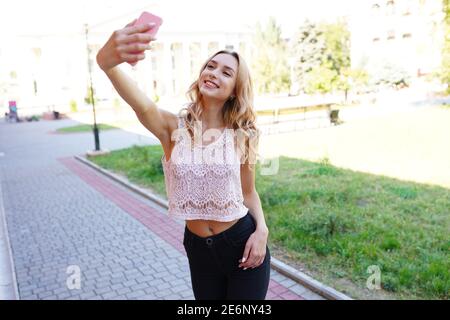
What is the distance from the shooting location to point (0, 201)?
8.32 metres

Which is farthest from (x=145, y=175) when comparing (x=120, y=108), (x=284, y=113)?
(x=120, y=108)

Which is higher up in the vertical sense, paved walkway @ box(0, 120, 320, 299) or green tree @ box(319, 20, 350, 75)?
green tree @ box(319, 20, 350, 75)

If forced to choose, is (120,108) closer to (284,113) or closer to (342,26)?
(284,113)

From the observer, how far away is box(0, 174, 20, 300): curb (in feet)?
14.0

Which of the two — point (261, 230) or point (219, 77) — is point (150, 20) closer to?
point (219, 77)

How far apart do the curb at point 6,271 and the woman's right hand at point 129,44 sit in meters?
3.69

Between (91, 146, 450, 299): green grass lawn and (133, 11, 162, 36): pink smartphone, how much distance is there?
3.35m

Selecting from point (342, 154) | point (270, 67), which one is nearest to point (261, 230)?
point (342, 154)

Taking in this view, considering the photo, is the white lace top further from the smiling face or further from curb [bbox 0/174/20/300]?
curb [bbox 0/174/20/300]

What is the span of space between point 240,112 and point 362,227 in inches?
151

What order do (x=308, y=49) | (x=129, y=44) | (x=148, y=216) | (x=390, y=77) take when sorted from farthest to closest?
1. (x=308, y=49)
2. (x=390, y=77)
3. (x=148, y=216)
4. (x=129, y=44)

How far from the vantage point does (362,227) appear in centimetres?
516

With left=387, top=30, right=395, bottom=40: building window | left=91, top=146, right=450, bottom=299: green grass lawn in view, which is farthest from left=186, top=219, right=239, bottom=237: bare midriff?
left=387, top=30, right=395, bottom=40: building window
